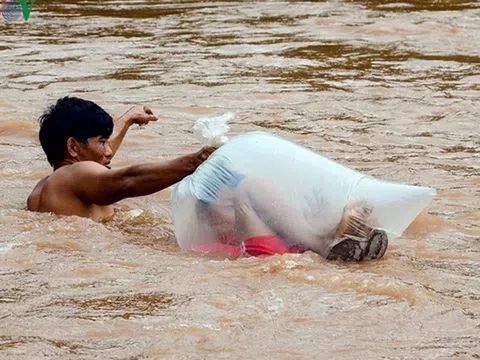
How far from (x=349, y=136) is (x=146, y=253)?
2.96 m

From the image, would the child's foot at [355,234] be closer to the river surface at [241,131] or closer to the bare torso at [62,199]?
the river surface at [241,131]

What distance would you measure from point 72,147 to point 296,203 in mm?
1271

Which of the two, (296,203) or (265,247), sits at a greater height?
(296,203)

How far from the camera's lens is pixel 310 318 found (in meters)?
4.04

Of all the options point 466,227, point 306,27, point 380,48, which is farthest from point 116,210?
point 306,27

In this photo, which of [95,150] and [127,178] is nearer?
[127,178]

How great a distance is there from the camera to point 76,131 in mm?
5465

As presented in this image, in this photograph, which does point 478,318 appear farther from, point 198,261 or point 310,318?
point 198,261

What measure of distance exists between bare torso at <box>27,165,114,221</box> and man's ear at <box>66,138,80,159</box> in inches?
5.1

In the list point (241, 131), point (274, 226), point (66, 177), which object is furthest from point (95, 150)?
point (241, 131)

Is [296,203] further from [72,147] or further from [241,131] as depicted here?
[241,131]

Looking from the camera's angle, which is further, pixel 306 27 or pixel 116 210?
pixel 306 27

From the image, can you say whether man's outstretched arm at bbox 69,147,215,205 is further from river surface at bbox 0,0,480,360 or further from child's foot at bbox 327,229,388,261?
Answer: child's foot at bbox 327,229,388,261
